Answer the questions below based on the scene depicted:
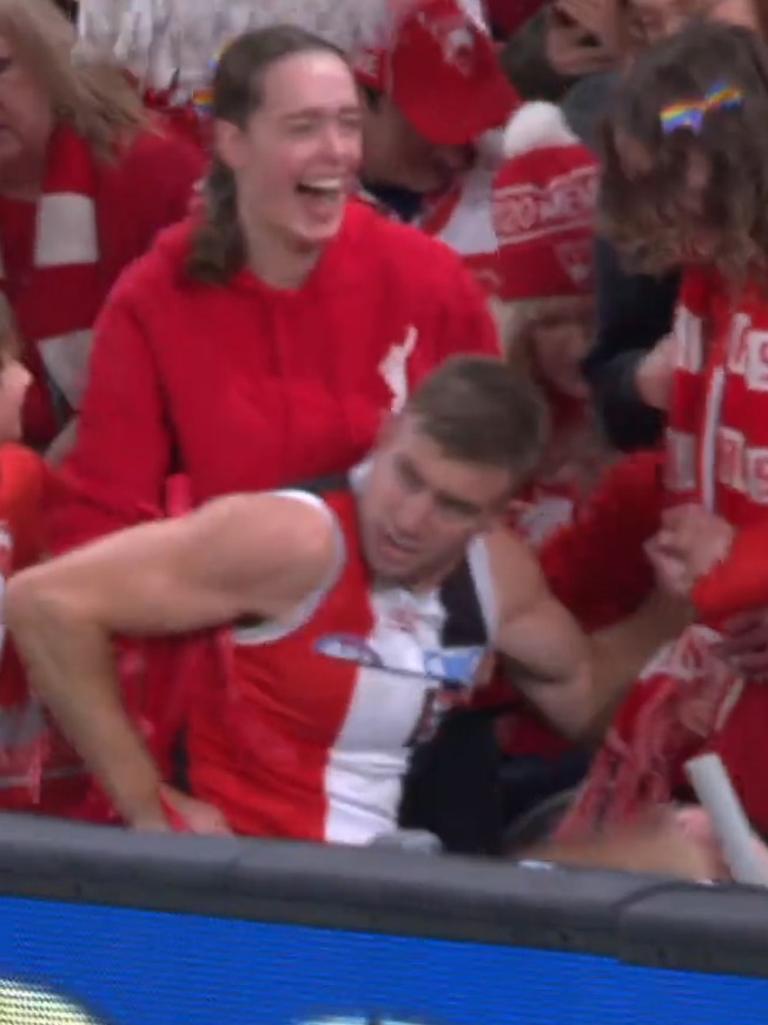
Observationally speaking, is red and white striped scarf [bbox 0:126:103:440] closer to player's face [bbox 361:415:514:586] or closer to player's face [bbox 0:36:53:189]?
player's face [bbox 0:36:53:189]

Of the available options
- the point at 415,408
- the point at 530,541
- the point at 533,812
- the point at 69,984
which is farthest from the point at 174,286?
the point at 69,984

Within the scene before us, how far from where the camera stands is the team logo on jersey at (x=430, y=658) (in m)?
2.38

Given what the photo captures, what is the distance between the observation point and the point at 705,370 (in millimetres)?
2338

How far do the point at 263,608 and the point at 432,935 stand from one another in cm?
76

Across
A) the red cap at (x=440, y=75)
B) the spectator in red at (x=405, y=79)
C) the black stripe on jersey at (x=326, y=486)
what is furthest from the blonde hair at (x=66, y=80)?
the black stripe on jersey at (x=326, y=486)

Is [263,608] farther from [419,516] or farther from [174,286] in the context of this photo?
[174,286]

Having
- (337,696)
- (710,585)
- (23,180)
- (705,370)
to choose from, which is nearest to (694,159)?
(705,370)

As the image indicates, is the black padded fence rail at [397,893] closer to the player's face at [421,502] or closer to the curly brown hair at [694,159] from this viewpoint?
the player's face at [421,502]

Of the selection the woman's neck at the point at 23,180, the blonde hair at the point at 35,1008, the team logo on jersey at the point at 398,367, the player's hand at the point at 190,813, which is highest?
the woman's neck at the point at 23,180

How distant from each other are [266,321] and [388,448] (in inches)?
11.1

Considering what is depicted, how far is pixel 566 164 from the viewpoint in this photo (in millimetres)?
2846

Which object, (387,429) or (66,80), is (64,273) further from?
(387,429)

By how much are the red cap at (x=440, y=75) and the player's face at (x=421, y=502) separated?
0.77 meters

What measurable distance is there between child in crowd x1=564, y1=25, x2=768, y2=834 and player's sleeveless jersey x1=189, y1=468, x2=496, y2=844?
20 centimetres
